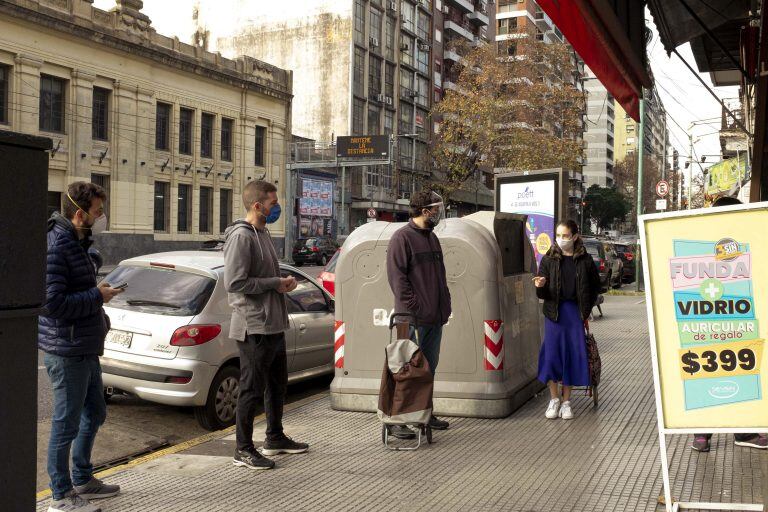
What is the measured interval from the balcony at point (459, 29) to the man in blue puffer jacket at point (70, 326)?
68.3 m

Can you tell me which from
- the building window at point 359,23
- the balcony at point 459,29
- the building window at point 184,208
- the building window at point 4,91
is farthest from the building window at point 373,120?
the building window at point 4,91

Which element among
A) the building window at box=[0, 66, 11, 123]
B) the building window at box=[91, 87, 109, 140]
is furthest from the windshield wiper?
the building window at box=[91, 87, 109, 140]

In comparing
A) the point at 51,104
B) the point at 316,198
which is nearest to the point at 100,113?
the point at 51,104

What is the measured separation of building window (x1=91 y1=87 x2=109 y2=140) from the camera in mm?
34125

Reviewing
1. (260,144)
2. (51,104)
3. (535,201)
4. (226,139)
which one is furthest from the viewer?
(260,144)

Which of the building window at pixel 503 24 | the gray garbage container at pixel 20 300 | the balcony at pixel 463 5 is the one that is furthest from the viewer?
the building window at pixel 503 24

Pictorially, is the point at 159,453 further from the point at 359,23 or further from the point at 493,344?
the point at 359,23

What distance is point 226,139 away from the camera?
1686 inches

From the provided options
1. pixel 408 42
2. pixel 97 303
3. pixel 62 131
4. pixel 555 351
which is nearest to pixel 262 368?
pixel 97 303

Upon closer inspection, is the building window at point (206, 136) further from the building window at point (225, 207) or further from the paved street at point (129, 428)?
the paved street at point (129, 428)

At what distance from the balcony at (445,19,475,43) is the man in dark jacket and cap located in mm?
66568

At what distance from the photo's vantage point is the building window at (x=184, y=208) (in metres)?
39.4

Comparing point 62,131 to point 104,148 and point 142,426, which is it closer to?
point 104,148

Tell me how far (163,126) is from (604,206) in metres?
74.3
